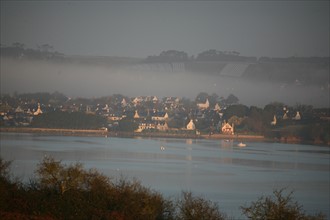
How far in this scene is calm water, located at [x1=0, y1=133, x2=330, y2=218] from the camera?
42.0 ft

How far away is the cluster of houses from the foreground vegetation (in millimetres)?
24351

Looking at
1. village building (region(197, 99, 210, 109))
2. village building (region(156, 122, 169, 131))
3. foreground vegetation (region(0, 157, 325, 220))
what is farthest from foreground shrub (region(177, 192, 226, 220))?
village building (region(197, 99, 210, 109))

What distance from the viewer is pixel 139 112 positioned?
41000mm

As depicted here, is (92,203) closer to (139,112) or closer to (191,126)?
(191,126)

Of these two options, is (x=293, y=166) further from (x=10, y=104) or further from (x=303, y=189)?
(x=10, y=104)

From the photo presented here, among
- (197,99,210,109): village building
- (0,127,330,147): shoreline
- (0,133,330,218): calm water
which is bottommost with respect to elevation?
(0,133,330,218): calm water

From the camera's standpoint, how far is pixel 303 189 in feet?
47.6

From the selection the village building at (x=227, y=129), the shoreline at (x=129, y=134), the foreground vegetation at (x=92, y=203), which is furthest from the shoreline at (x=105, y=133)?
the foreground vegetation at (x=92, y=203)

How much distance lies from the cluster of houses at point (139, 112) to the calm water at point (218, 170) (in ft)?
30.5

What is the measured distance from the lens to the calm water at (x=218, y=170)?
12.8 m

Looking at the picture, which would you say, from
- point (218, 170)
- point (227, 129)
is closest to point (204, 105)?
point (227, 129)

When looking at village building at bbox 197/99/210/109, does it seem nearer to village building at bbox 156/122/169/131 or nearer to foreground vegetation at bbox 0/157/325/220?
village building at bbox 156/122/169/131

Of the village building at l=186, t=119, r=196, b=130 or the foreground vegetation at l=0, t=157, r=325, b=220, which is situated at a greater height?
the village building at l=186, t=119, r=196, b=130

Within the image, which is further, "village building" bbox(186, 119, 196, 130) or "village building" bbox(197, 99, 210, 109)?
→ "village building" bbox(197, 99, 210, 109)
